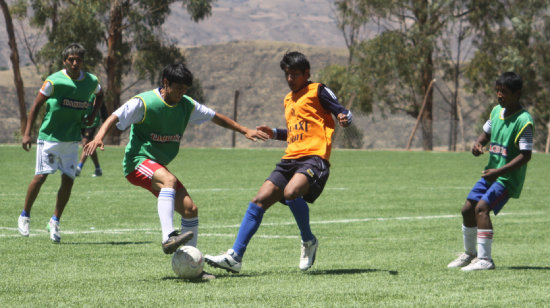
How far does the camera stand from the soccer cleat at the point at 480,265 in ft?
24.9

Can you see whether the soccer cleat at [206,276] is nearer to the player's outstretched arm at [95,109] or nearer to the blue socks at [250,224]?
the blue socks at [250,224]

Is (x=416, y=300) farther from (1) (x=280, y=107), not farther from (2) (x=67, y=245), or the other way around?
(1) (x=280, y=107)

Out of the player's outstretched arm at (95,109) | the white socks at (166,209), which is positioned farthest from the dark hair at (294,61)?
the player's outstretched arm at (95,109)

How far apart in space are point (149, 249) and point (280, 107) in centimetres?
9478

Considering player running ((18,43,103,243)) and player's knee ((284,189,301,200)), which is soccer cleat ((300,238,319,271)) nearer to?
player's knee ((284,189,301,200))

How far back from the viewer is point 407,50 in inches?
2030

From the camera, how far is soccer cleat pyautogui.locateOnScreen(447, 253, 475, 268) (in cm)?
786

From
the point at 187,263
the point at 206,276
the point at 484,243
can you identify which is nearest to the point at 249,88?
the point at 484,243

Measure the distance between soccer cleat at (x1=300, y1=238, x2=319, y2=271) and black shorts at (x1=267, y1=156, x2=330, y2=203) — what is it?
383 mm

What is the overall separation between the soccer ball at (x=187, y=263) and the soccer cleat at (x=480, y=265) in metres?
2.30

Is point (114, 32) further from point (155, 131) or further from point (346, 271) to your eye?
point (346, 271)

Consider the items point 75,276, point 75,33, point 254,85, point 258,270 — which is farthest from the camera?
point 254,85

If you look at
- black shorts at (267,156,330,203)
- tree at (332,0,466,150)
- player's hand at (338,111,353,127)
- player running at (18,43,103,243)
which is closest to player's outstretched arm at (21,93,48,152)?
player running at (18,43,103,243)

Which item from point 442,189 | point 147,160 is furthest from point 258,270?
point 442,189
